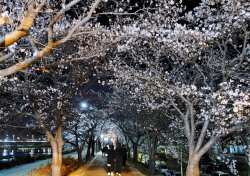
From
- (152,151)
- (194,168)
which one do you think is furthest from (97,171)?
(194,168)

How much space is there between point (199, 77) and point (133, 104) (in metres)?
10.4

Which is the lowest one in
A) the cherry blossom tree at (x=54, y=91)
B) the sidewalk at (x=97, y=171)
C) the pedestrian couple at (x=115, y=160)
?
the sidewalk at (x=97, y=171)

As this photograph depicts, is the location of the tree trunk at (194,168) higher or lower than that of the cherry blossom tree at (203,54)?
lower

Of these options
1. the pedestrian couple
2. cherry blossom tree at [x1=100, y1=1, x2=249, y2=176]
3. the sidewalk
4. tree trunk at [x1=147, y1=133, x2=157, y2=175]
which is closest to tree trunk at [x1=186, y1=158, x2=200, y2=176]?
cherry blossom tree at [x1=100, y1=1, x2=249, y2=176]


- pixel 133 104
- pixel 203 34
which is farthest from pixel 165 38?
pixel 133 104

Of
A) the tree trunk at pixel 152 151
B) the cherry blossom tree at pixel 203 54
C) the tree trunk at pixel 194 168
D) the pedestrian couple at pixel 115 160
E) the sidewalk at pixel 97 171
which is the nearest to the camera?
the cherry blossom tree at pixel 203 54

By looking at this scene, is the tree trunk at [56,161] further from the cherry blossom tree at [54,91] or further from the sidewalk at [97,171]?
the sidewalk at [97,171]

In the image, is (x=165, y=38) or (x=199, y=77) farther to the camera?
(x=199, y=77)

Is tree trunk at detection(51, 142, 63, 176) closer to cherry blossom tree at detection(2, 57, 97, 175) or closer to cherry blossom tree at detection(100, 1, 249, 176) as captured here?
cherry blossom tree at detection(2, 57, 97, 175)

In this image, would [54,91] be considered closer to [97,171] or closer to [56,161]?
[56,161]

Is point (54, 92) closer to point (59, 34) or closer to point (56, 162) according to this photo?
point (56, 162)

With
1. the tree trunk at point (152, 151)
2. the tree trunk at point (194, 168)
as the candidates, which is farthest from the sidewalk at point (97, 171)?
the tree trunk at point (194, 168)

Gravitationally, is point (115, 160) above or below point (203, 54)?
below

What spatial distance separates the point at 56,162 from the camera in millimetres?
14586
